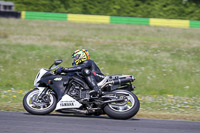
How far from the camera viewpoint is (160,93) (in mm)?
11812

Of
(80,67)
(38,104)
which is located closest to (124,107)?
(80,67)

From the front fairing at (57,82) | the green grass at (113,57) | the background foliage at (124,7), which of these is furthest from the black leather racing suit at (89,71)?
the background foliage at (124,7)

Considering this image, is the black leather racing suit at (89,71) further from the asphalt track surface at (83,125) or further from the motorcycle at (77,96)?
the asphalt track surface at (83,125)

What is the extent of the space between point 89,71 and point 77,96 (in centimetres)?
63

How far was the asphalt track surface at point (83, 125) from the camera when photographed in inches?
243

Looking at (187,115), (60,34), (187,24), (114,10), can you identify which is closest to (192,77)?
(187,115)

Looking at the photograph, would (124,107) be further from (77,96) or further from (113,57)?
(113,57)

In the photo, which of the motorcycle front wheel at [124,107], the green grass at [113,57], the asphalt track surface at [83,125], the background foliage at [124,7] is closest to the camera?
the asphalt track surface at [83,125]

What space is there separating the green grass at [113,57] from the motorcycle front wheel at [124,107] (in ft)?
8.26

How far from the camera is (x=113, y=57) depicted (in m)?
16.1

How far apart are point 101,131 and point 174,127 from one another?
1595mm

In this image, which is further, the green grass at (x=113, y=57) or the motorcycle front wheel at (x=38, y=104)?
the green grass at (x=113, y=57)

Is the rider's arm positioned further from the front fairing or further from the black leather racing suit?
the front fairing

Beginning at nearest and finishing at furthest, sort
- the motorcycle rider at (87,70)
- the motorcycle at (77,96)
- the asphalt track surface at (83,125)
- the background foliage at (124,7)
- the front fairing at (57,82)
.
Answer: the asphalt track surface at (83,125), the motorcycle at (77,96), the motorcycle rider at (87,70), the front fairing at (57,82), the background foliage at (124,7)
